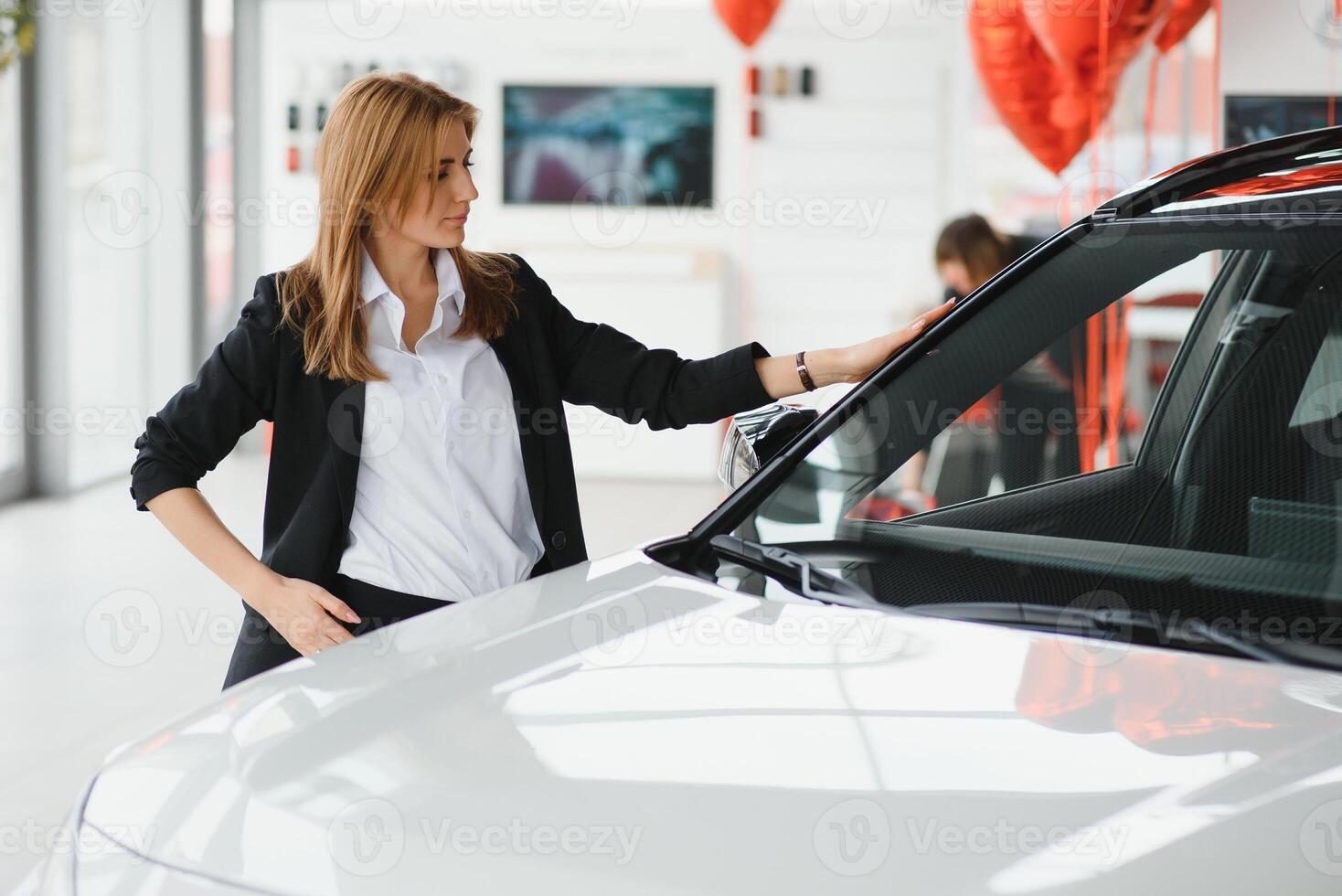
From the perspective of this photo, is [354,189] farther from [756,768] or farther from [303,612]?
[756,768]

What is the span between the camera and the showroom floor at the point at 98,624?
2.93 meters

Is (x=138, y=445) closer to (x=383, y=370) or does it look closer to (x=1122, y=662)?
(x=383, y=370)

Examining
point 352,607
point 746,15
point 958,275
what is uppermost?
point 746,15

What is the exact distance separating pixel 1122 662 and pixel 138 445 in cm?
116

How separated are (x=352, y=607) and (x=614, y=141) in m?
5.78

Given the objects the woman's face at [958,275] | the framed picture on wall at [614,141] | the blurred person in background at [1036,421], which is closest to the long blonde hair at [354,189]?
the blurred person in background at [1036,421]

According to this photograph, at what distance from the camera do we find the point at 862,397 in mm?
1491

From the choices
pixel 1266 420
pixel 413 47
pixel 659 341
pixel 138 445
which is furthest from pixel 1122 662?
pixel 413 47

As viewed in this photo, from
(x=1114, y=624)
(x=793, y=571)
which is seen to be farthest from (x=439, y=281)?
(x=1114, y=624)

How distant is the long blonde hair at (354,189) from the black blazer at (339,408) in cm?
3

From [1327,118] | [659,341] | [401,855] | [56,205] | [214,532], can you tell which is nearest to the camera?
[401,855]

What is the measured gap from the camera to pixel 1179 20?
3975 millimetres

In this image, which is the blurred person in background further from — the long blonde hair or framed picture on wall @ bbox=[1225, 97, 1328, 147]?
framed picture on wall @ bbox=[1225, 97, 1328, 147]

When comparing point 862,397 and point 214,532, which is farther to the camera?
point 214,532
